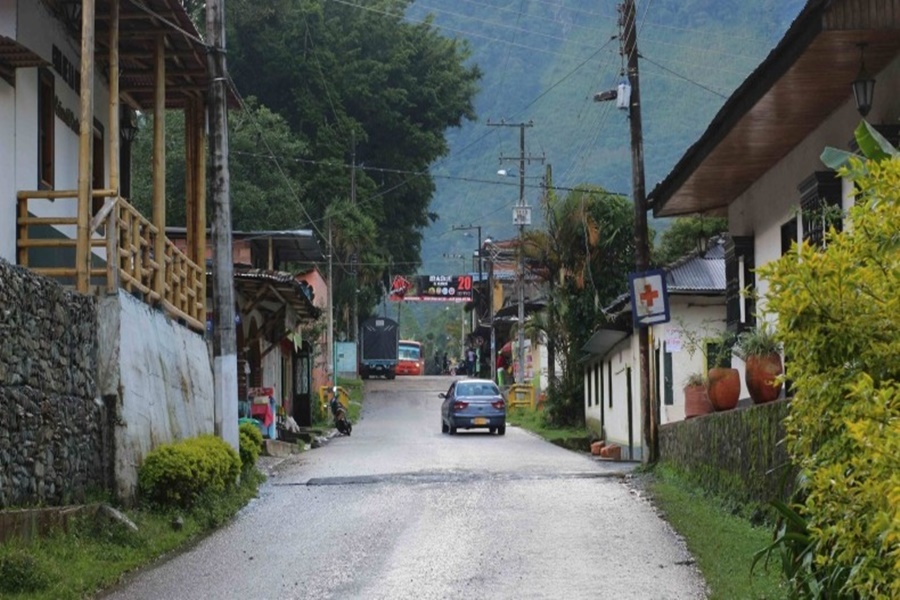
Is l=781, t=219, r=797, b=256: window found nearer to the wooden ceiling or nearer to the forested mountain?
the wooden ceiling

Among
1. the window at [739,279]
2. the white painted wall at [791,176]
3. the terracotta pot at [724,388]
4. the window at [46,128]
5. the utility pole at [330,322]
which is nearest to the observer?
the white painted wall at [791,176]

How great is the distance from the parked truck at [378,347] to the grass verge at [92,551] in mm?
67390

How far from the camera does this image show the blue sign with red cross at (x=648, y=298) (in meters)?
25.5

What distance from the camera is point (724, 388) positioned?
68.3 feet

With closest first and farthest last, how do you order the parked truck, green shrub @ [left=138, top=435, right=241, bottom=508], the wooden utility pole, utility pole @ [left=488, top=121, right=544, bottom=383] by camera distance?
green shrub @ [left=138, top=435, right=241, bottom=508] → the wooden utility pole → utility pole @ [left=488, top=121, right=544, bottom=383] → the parked truck

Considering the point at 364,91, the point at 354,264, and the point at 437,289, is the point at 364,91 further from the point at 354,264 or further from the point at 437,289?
the point at 437,289

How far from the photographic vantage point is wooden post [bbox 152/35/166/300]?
20.7m

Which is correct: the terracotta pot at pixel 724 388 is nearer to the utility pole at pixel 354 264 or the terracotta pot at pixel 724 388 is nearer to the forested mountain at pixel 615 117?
the utility pole at pixel 354 264

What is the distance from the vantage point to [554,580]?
1292 cm

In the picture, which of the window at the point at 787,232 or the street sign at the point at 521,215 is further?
the street sign at the point at 521,215

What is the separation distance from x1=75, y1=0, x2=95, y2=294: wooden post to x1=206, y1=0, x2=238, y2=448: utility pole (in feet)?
17.7

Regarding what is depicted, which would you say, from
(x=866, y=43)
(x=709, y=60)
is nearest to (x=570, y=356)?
(x=866, y=43)

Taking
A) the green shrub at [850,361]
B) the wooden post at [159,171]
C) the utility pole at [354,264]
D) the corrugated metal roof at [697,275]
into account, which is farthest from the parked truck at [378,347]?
the green shrub at [850,361]

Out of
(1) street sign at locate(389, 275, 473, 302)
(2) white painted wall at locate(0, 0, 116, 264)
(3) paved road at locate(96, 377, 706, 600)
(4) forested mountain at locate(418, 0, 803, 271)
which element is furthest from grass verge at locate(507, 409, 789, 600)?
(4) forested mountain at locate(418, 0, 803, 271)
